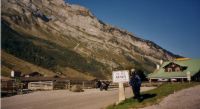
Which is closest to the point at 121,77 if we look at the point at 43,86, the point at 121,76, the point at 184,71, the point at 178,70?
the point at 121,76

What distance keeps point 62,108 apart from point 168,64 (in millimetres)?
51605

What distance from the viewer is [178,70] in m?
65.6

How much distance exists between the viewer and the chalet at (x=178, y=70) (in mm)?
62831

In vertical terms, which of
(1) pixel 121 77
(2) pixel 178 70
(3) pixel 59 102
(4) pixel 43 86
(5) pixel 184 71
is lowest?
(3) pixel 59 102

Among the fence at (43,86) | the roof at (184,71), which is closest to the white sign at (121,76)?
the fence at (43,86)

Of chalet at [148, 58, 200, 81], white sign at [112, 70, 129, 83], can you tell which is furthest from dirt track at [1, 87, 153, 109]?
chalet at [148, 58, 200, 81]

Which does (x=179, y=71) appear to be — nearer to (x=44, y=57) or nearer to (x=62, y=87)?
(x=62, y=87)

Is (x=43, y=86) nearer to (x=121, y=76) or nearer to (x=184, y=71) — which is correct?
(x=121, y=76)

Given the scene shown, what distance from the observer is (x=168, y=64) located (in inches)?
2633

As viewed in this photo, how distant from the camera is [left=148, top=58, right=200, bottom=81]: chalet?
62831 mm

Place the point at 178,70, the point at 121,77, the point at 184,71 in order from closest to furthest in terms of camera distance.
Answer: the point at 121,77
the point at 184,71
the point at 178,70

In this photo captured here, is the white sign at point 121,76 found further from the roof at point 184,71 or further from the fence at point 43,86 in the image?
the roof at point 184,71

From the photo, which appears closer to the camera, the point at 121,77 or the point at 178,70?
the point at 121,77

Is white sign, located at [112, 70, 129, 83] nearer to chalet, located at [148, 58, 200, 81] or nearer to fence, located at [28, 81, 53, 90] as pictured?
fence, located at [28, 81, 53, 90]
